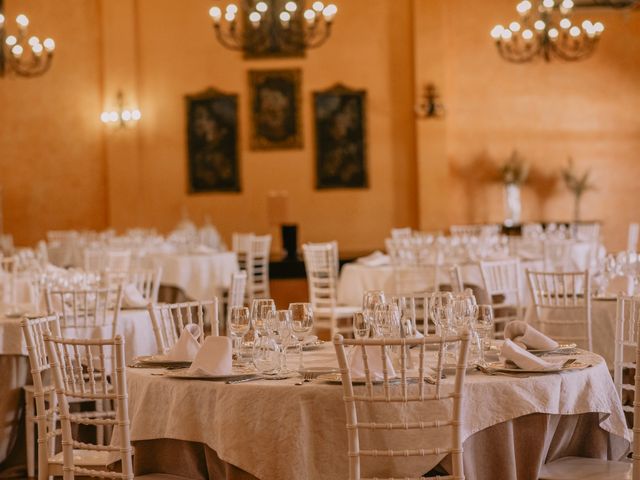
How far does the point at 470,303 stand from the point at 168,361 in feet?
3.88

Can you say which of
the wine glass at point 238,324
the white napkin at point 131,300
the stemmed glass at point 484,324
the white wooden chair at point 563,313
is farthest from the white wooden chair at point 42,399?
the white wooden chair at point 563,313

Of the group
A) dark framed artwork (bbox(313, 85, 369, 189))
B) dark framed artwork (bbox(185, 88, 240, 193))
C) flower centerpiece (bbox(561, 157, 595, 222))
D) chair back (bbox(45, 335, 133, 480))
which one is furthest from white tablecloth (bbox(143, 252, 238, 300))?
chair back (bbox(45, 335, 133, 480))

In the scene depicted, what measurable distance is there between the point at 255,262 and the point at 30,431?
715cm

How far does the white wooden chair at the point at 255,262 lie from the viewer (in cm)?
1255

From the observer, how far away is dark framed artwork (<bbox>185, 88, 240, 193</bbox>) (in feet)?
51.5

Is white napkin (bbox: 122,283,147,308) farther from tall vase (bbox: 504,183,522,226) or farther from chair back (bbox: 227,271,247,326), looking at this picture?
tall vase (bbox: 504,183,522,226)

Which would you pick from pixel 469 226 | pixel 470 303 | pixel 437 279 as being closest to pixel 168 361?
pixel 470 303

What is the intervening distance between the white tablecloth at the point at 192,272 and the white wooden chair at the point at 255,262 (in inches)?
24.8

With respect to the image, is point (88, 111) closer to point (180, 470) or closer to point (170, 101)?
point (170, 101)

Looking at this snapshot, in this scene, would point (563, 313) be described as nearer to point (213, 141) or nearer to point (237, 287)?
point (237, 287)

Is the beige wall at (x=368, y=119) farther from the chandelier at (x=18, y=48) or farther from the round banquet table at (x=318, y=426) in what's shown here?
the round banquet table at (x=318, y=426)

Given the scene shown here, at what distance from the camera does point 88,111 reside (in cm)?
1573

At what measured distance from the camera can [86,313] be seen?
20.2 ft

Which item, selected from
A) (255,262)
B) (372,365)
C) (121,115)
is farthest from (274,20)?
(372,365)
